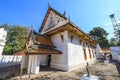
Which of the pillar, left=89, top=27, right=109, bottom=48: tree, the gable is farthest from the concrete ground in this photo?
left=89, top=27, right=109, bottom=48: tree

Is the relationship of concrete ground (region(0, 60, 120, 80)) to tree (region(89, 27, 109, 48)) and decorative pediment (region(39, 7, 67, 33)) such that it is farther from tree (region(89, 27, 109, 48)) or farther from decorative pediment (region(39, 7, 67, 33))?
tree (region(89, 27, 109, 48))

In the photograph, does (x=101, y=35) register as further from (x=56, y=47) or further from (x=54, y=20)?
(x=56, y=47)

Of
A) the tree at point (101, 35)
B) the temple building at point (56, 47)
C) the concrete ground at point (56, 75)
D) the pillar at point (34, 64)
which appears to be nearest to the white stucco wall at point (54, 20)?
the temple building at point (56, 47)

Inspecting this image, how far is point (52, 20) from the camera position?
40.1 ft

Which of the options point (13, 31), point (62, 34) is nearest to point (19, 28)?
point (13, 31)

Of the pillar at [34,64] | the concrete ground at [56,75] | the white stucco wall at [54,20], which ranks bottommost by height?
the concrete ground at [56,75]

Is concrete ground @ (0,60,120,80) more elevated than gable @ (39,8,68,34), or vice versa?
gable @ (39,8,68,34)

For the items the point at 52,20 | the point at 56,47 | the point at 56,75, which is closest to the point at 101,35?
the point at 52,20

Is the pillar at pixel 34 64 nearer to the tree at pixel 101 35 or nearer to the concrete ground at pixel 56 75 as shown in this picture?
the concrete ground at pixel 56 75

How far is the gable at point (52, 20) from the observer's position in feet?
36.2

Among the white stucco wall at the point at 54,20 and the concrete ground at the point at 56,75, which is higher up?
the white stucco wall at the point at 54,20

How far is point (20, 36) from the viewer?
2752 cm

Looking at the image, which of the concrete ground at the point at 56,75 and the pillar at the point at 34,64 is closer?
the concrete ground at the point at 56,75

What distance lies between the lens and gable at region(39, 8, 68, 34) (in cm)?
1103
